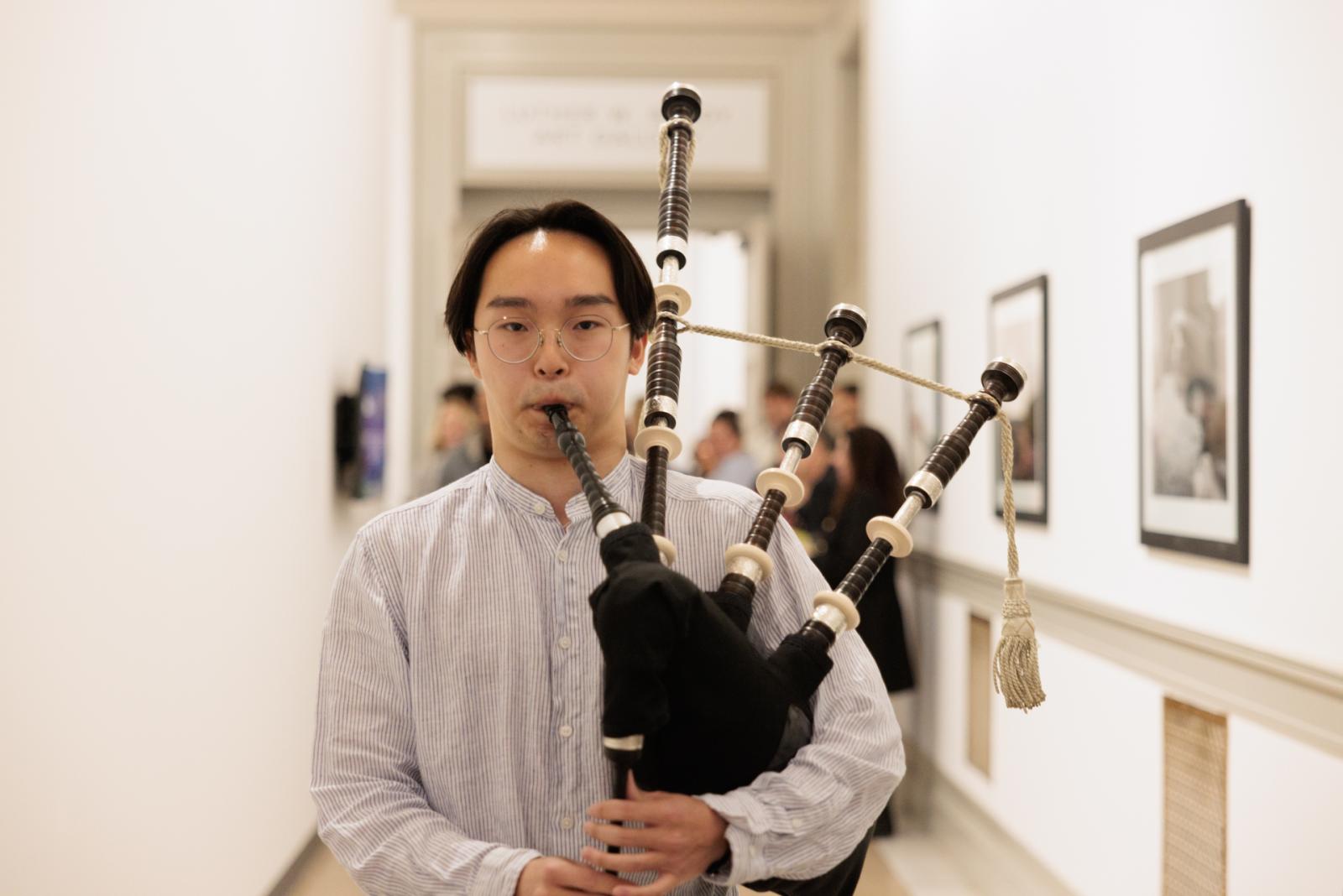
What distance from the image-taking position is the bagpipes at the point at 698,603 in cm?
110

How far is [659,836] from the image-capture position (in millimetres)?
1168

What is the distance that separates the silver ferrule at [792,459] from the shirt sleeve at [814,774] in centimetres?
7

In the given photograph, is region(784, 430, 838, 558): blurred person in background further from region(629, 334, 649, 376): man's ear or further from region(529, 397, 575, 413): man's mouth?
region(529, 397, 575, 413): man's mouth

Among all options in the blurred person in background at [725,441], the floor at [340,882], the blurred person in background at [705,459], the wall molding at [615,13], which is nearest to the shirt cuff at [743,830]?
the floor at [340,882]

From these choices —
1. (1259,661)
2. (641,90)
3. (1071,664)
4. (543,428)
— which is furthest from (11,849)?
(641,90)

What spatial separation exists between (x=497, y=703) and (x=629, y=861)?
235 mm

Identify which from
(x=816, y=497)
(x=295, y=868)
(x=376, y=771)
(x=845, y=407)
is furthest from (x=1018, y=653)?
(x=816, y=497)

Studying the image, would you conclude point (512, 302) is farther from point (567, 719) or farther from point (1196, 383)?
point (1196, 383)

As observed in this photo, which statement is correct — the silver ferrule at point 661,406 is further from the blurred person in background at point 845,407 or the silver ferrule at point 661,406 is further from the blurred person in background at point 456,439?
the blurred person in background at point 845,407

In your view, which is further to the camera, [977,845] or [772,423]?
[772,423]

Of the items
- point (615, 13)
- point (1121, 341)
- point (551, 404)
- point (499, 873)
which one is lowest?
point (499, 873)

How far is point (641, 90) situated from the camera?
297 inches

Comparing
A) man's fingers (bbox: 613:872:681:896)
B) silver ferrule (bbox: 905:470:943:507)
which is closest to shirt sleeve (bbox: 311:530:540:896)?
man's fingers (bbox: 613:872:681:896)

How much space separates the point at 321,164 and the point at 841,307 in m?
3.52
